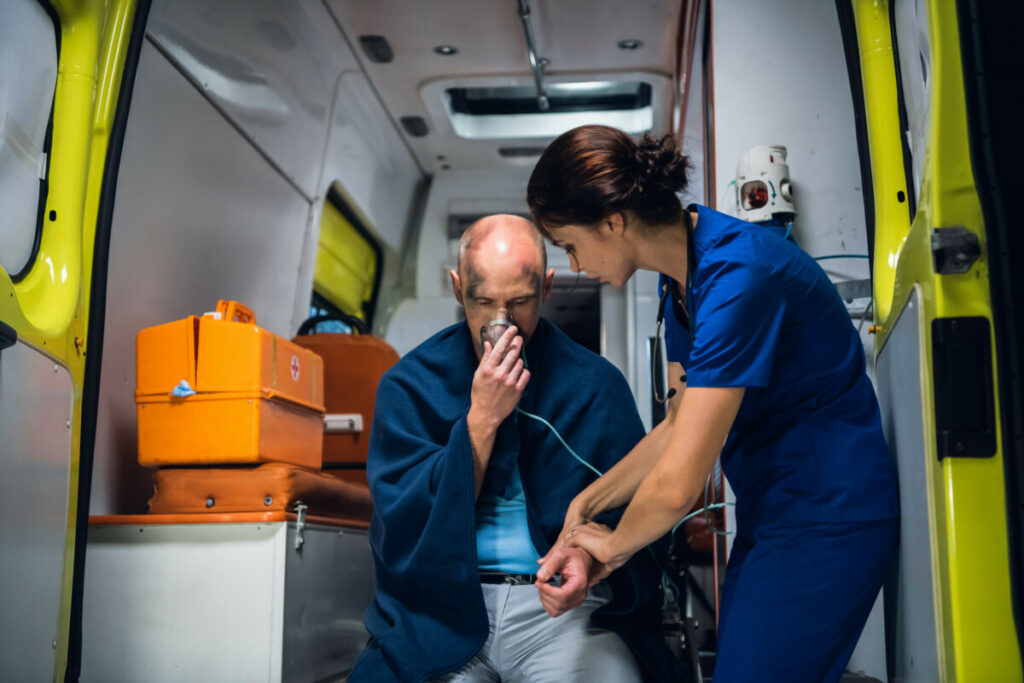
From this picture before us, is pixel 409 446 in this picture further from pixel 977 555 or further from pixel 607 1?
pixel 607 1

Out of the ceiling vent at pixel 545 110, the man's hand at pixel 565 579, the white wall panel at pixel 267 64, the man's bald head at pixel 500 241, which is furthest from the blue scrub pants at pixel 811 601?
the ceiling vent at pixel 545 110

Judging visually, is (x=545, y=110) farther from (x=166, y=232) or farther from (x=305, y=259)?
(x=166, y=232)

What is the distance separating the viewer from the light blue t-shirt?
2.27m

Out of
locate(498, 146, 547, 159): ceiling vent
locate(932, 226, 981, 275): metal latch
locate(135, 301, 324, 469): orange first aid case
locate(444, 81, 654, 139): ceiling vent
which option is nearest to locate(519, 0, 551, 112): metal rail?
locate(444, 81, 654, 139): ceiling vent

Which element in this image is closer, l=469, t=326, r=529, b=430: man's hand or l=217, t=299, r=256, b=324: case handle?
l=469, t=326, r=529, b=430: man's hand

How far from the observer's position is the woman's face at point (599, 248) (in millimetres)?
1854

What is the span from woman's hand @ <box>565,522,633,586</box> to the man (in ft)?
0.12

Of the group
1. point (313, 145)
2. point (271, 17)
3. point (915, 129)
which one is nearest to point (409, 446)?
point (915, 129)

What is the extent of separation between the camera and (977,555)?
1.31 m

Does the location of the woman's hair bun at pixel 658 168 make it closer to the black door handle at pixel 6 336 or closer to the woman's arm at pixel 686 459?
the woman's arm at pixel 686 459

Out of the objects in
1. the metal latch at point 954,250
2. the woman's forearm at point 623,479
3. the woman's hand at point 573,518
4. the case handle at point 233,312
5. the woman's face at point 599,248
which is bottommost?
the woman's hand at point 573,518

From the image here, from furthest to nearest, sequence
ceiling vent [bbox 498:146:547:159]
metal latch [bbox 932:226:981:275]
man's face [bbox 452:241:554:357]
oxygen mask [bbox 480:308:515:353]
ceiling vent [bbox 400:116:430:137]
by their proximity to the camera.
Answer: ceiling vent [bbox 498:146:547:159] < ceiling vent [bbox 400:116:430:137] < man's face [bbox 452:241:554:357] < oxygen mask [bbox 480:308:515:353] < metal latch [bbox 932:226:981:275]

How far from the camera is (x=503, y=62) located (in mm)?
5078

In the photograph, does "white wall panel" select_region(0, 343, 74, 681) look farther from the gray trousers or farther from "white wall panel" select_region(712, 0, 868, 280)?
"white wall panel" select_region(712, 0, 868, 280)
